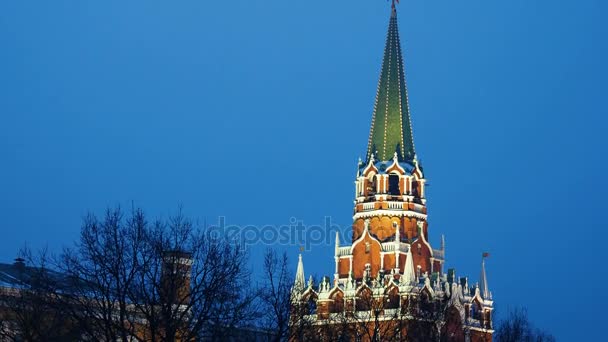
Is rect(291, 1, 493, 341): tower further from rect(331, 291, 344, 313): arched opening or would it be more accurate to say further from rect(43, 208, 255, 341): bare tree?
rect(43, 208, 255, 341): bare tree

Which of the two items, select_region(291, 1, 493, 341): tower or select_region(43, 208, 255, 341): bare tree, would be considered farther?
select_region(291, 1, 493, 341): tower

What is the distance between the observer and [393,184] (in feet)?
504

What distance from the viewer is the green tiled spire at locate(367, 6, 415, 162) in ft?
510

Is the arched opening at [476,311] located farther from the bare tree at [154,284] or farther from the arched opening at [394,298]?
the bare tree at [154,284]

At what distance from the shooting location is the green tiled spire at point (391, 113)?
6117 inches

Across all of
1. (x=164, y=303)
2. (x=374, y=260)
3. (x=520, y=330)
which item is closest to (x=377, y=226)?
(x=374, y=260)

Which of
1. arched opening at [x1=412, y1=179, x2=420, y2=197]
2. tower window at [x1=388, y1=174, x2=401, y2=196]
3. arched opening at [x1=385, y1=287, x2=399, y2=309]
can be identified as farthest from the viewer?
arched opening at [x1=412, y1=179, x2=420, y2=197]

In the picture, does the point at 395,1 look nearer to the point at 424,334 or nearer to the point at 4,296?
the point at 424,334

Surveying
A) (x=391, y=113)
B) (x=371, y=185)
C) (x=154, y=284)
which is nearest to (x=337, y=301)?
(x=371, y=185)

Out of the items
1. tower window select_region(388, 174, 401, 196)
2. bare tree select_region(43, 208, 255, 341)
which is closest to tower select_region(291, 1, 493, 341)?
tower window select_region(388, 174, 401, 196)

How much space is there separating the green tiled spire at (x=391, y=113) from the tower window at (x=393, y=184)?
233 centimetres

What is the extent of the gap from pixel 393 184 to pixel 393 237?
6666mm

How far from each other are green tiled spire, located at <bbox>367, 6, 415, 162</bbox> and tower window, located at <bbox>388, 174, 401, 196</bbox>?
7.64 ft

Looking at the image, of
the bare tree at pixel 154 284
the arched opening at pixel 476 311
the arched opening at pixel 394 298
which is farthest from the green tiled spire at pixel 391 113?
the bare tree at pixel 154 284
